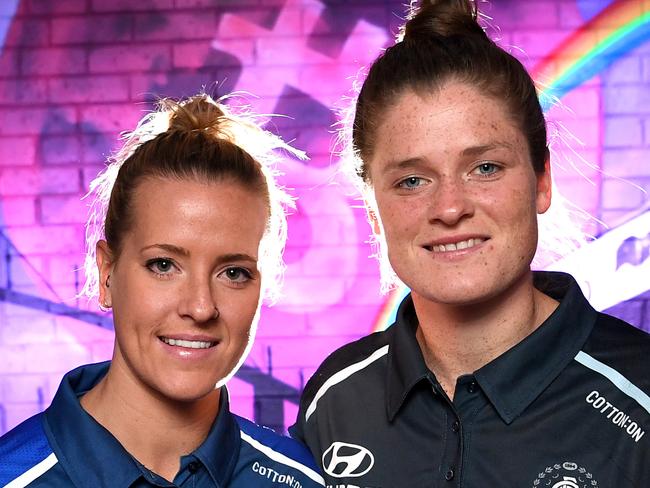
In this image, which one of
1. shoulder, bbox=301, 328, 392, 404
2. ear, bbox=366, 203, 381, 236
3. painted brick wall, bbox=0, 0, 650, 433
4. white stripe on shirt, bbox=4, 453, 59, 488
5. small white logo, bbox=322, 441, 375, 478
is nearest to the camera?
white stripe on shirt, bbox=4, 453, 59, 488

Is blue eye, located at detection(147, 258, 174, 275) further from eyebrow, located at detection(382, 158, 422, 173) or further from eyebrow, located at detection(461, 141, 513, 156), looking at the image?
eyebrow, located at detection(461, 141, 513, 156)

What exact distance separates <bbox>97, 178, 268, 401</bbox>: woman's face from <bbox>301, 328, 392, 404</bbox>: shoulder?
44cm

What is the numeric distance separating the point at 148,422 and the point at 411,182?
0.76 m

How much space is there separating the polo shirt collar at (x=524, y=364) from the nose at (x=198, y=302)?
1.65 ft

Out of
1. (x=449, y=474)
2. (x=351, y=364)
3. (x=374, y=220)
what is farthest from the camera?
(x=351, y=364)

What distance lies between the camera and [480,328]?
223 cm

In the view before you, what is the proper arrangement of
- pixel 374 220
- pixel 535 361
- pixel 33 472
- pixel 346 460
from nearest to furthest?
1. pixel 33 472
2. pixel 535 361
3. pixel 346 460
4. pixel 374 220

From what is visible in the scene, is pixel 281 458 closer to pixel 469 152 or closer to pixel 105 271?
pixel 105 271

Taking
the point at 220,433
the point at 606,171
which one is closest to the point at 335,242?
the point at 606,171

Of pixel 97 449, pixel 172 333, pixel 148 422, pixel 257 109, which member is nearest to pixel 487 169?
pixel 172 333

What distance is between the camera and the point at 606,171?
4.52 meters

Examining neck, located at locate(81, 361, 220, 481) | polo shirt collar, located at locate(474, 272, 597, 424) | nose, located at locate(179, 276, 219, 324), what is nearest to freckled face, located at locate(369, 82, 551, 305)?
polo shirt collar, located at locate(474, 272, 597, 424)

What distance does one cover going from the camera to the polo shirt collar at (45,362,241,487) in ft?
6.39

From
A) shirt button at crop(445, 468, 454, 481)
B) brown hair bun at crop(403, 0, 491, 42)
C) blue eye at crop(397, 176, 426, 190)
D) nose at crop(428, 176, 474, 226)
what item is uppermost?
brown hair bun at crop(403, 0, 491, 42)
